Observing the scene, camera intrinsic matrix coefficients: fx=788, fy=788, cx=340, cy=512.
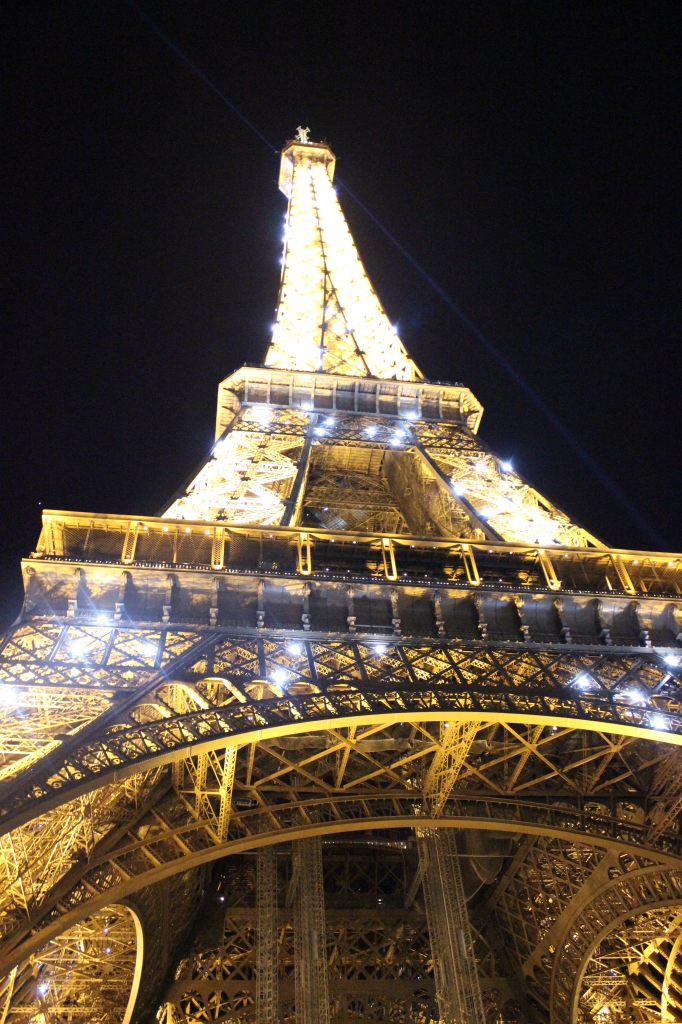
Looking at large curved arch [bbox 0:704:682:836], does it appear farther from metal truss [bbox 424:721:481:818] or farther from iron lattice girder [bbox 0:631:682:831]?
metal truss [bbox 424:721:481:818]

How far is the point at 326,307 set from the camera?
38.1 meters

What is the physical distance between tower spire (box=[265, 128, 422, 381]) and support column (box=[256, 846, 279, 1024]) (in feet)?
61.0

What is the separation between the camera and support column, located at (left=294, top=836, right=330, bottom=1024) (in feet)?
48.6

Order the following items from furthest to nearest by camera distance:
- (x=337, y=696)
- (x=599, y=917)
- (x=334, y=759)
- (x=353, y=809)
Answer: (x=599, y=917) → (x=353, y=809) → (x=334, y=759) → (x=337, y=696)

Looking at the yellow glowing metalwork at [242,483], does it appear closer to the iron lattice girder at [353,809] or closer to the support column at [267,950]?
the iron lattice girder at [353,809]

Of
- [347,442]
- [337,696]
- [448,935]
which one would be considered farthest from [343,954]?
[347,442]

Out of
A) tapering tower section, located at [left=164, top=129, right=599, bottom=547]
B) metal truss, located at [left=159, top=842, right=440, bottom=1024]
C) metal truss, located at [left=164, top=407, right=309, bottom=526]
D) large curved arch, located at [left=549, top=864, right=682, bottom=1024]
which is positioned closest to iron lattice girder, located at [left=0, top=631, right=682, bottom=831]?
metal truss, located at [left=164, top=407, right=309, bottom=526]

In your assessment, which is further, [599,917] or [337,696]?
[599,917]

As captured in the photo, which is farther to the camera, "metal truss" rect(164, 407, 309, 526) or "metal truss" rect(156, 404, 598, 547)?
"metal truss" rect(156, 404, 598, 547)

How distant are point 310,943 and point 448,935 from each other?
2.74 metres

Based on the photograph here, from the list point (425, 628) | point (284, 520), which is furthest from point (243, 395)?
point (425, 628)

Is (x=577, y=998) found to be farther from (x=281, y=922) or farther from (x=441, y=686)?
(x=441, y=686)

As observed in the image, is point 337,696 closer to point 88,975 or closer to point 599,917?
point 88,975

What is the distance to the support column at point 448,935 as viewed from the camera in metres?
14.6
